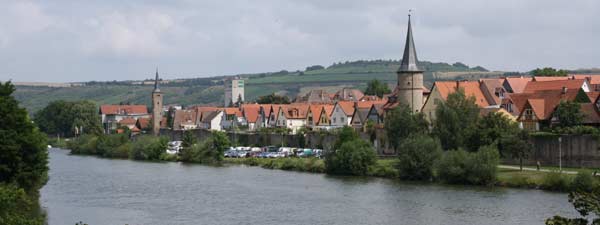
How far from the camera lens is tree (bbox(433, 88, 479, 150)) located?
55219 millimetres

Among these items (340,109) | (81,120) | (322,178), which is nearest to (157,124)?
(81,120)

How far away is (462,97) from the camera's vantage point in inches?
2280

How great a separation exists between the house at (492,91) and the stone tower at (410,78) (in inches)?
186

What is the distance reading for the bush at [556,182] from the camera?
43731 mm

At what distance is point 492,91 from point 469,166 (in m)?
21.5

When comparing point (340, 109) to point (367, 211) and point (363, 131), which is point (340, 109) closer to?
point (363, 131)

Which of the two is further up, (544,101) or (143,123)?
(544,101)

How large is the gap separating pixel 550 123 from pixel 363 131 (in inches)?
600

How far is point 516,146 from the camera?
5047 centimetres

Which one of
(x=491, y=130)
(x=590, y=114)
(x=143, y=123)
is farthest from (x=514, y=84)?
(x=143, y=123)

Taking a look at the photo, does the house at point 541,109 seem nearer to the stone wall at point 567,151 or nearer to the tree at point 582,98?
the tree at point 582,98

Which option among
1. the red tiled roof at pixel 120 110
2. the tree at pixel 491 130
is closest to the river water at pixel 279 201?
the tree at pixel 491 130

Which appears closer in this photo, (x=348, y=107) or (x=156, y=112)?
(x=348, y=107)

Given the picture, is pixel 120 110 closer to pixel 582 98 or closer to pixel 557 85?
pixel 557 85
